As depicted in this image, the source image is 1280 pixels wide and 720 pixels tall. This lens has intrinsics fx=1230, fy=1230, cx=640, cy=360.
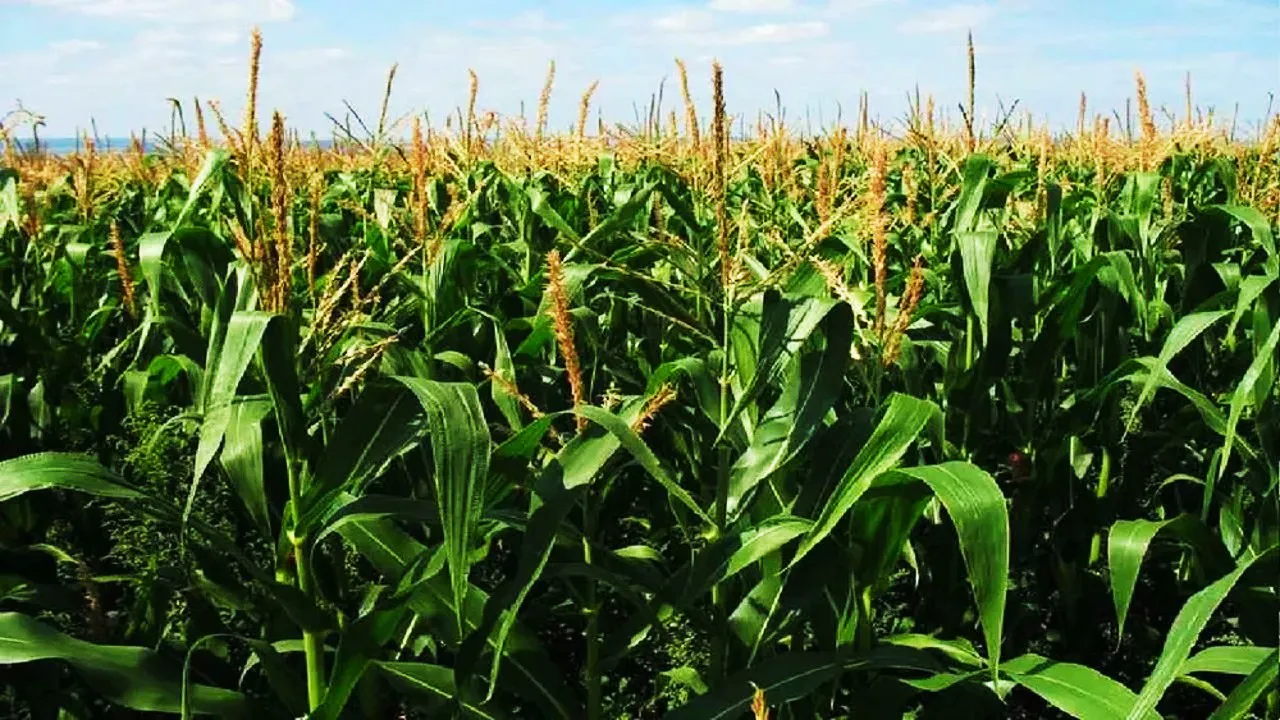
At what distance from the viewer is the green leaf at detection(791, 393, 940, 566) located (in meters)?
1.55

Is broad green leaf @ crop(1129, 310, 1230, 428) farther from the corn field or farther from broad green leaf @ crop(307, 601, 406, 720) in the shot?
broad green leaf @ crop(307, 601, 406, 720)

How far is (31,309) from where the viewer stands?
149 inches

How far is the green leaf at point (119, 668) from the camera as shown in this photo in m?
1.60

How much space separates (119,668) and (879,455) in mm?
1083

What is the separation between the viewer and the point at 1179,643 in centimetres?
138

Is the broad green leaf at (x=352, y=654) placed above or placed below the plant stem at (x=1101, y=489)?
above

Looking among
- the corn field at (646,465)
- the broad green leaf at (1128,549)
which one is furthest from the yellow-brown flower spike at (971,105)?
the broad green leaf at (1128,549)

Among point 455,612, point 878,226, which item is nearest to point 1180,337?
point 878,226

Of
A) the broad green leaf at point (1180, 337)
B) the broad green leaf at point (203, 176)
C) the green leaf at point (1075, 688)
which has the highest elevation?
the broad green leaf at point (203, 176)

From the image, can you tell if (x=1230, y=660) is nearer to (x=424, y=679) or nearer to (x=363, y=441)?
(x=424, y=679)

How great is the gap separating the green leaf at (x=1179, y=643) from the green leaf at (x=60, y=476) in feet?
4.09

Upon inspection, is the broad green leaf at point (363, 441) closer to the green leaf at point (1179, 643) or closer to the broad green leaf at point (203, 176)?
the green leaf at point (1179, 643)

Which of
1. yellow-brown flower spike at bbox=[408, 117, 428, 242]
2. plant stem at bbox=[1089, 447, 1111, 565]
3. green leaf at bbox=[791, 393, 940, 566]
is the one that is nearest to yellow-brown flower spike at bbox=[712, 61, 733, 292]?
green leaf at bbox=[791, 393, 940, 566]

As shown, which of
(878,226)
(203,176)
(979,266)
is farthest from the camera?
(203,176)
